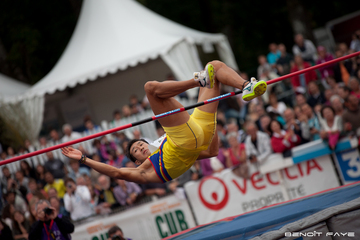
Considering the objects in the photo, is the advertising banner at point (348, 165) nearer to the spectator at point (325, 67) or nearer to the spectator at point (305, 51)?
the spectator at point (325, 67)

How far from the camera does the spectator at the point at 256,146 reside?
5.81 meters

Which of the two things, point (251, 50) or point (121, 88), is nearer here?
point (121, 88)

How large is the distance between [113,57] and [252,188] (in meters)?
4.18

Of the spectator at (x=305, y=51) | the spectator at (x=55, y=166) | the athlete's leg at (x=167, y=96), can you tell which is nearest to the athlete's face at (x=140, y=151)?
the athlete's leg at (x=167, y=96)

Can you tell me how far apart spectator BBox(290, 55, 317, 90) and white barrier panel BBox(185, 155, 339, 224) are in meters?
2.36

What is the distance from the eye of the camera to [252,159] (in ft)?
19.0

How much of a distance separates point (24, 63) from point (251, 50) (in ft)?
26.7

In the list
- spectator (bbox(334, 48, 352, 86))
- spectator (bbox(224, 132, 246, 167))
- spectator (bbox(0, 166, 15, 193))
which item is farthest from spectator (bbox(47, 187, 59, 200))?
spectator (bbox(334, 48, 352, 86))

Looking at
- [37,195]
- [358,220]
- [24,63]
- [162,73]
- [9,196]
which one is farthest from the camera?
[24,63]

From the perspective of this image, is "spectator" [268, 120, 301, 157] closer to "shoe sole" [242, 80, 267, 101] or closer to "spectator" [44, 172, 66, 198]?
"shoe sole" [242, 80, 267, 101]

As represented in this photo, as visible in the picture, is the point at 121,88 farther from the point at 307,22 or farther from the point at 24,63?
the point at 307,22

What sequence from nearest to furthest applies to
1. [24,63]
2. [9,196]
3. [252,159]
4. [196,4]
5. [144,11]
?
[252,159]
[9,196]
[144,11]
[24,63]
[196,4]

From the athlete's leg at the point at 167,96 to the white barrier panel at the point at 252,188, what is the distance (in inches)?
101

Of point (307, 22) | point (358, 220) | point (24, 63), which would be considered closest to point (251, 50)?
point (307, 22)
